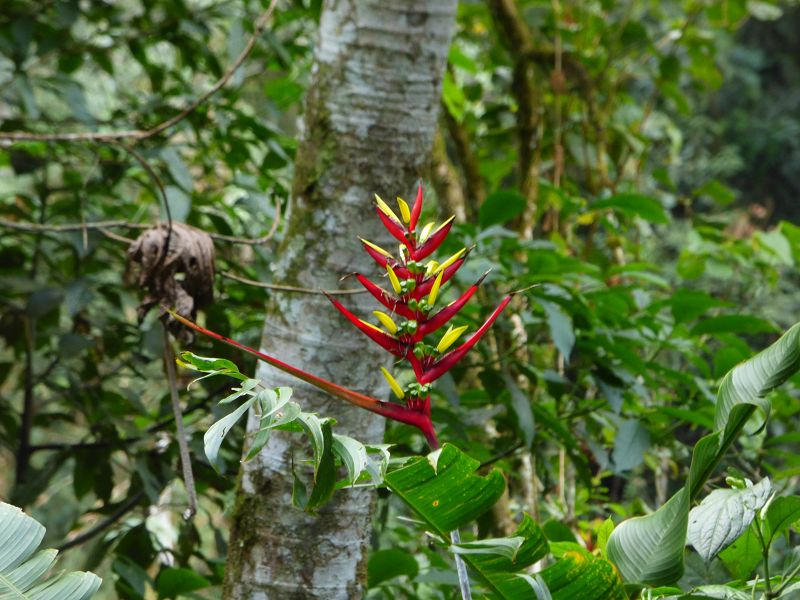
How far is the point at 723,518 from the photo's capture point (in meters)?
0.53

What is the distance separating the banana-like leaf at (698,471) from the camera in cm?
53

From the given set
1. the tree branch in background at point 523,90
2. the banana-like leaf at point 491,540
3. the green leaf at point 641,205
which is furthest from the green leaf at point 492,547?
the tree branch in background at point 523,90

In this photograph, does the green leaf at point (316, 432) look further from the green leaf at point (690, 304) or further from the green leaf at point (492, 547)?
the green leaf at point (690, 304)

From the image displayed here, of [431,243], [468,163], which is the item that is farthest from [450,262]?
[468,163]

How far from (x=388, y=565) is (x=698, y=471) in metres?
0.64

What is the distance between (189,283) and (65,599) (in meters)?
0.47

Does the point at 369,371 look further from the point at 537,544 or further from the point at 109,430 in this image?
the point at 109,430

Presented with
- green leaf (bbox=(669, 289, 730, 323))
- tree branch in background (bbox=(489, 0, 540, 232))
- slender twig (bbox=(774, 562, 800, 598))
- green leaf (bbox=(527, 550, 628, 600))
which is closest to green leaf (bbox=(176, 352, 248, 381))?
green leaf (bbox=(527, 550, 628, 600))

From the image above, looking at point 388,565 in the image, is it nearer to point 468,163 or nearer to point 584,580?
point 584,580

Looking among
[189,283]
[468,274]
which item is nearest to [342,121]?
[189,283]

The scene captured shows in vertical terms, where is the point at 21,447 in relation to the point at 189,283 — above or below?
below

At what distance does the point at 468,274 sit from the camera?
Result: 4.35ft

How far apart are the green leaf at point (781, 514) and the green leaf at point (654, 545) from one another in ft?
0.35

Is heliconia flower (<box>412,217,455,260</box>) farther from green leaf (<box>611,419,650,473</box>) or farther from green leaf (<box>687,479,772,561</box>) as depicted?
green leaf (<box>611,419,650,473</box>)
